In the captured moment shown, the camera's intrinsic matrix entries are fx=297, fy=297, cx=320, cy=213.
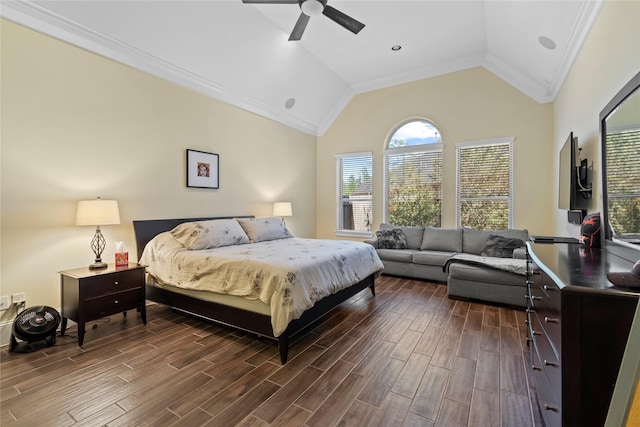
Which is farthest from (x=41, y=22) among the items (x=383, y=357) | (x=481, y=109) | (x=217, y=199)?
(x=481, y=109)

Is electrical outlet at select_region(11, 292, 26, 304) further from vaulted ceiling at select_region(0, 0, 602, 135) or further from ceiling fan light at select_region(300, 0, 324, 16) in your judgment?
ceiling fan light at select_region(300, 0, 324, 16)

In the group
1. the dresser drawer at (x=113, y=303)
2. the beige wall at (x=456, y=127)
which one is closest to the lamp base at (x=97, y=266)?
the dresser drawer at (x=113, y=303)

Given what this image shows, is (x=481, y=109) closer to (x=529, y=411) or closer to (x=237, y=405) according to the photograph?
(x=529, y=411)

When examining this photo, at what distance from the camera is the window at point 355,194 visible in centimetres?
626

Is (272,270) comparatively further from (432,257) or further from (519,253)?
(519,253)

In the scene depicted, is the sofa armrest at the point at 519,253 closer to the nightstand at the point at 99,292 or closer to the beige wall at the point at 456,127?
the beige wall at the point at 456,127

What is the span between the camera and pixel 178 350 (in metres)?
2.54

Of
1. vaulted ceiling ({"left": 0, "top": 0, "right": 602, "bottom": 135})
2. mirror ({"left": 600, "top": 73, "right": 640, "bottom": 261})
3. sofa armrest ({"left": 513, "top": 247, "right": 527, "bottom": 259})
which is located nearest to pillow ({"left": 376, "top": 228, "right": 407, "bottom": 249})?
sofa armrest ({"left": 513, "top": 247, "right": 527, "bottom": 259})

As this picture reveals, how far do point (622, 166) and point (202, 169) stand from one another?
4324 millimetres

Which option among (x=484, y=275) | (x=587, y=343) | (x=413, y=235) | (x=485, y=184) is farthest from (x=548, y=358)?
(x=485, y=184)

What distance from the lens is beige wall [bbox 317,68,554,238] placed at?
4.69 meters

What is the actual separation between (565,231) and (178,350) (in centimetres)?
451

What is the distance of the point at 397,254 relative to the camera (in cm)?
494

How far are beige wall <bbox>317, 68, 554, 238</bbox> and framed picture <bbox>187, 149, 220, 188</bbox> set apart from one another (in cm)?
282
